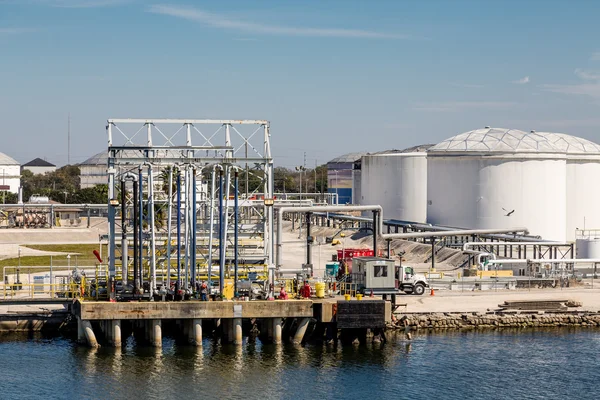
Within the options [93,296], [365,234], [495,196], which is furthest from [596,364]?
[365,234]

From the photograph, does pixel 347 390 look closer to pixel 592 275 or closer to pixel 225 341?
pixel 225 341

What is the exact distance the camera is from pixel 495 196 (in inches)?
3895

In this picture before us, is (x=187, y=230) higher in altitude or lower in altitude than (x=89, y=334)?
higher

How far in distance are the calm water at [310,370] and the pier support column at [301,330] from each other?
2.05 feet

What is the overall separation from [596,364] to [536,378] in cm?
495

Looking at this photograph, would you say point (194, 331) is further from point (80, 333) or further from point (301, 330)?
point (80, 333)

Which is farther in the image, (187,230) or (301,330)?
(187,230)

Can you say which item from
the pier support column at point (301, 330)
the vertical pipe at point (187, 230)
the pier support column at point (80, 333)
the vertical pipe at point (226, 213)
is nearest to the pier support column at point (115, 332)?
the pier support column at point (80, 333)

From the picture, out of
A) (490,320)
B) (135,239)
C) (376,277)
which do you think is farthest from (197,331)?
(490,320)

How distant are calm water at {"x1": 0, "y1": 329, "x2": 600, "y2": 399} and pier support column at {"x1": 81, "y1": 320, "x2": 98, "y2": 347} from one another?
2.38 feet

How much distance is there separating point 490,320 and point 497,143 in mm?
45089

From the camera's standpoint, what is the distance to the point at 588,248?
82.1 m

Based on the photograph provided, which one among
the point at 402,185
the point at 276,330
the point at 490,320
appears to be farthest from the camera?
the point at 402,185

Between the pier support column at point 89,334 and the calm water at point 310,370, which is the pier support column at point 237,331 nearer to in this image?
the calm water at point 310,370
